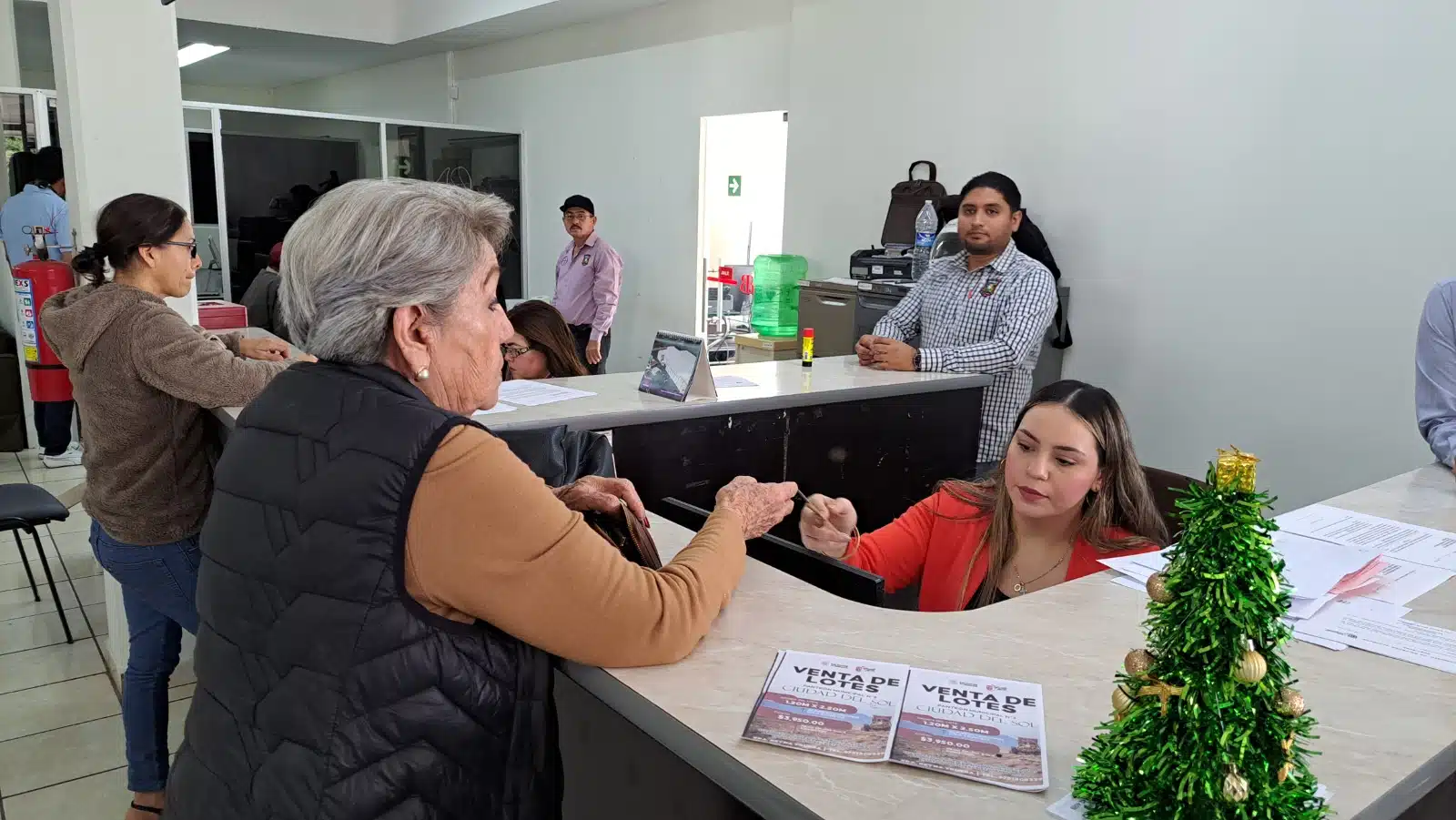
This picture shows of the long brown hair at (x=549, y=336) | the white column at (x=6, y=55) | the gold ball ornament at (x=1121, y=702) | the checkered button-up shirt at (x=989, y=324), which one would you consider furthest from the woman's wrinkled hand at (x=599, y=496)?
the white column at (x=6, y=55)

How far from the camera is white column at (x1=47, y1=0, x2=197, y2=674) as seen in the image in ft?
10.1

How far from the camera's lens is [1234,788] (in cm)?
79

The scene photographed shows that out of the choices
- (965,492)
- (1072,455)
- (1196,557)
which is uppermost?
(1196,557)

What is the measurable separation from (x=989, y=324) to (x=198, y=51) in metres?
11.0

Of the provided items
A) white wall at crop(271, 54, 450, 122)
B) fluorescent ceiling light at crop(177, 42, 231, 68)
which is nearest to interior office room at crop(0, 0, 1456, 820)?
white wall at crop(271, 54, 450, 122)

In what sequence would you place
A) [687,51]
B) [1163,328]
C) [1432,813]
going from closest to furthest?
[1432,813] < [1163,328] < [687,51]

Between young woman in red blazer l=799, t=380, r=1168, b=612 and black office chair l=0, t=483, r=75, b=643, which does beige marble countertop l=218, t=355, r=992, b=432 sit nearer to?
young woman in red blazer l=799, t=380, r=1168, b=612

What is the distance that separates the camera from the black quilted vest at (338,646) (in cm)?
105

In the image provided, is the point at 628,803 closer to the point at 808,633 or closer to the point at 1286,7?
the point at 808,633

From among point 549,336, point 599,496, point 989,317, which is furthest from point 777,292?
point 599,496

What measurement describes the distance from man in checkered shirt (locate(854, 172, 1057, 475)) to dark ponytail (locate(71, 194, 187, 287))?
89.0 inches

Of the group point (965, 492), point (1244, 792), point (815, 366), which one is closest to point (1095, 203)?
point (815, 366)

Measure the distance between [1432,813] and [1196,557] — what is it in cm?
68

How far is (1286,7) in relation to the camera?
12.0 feet
